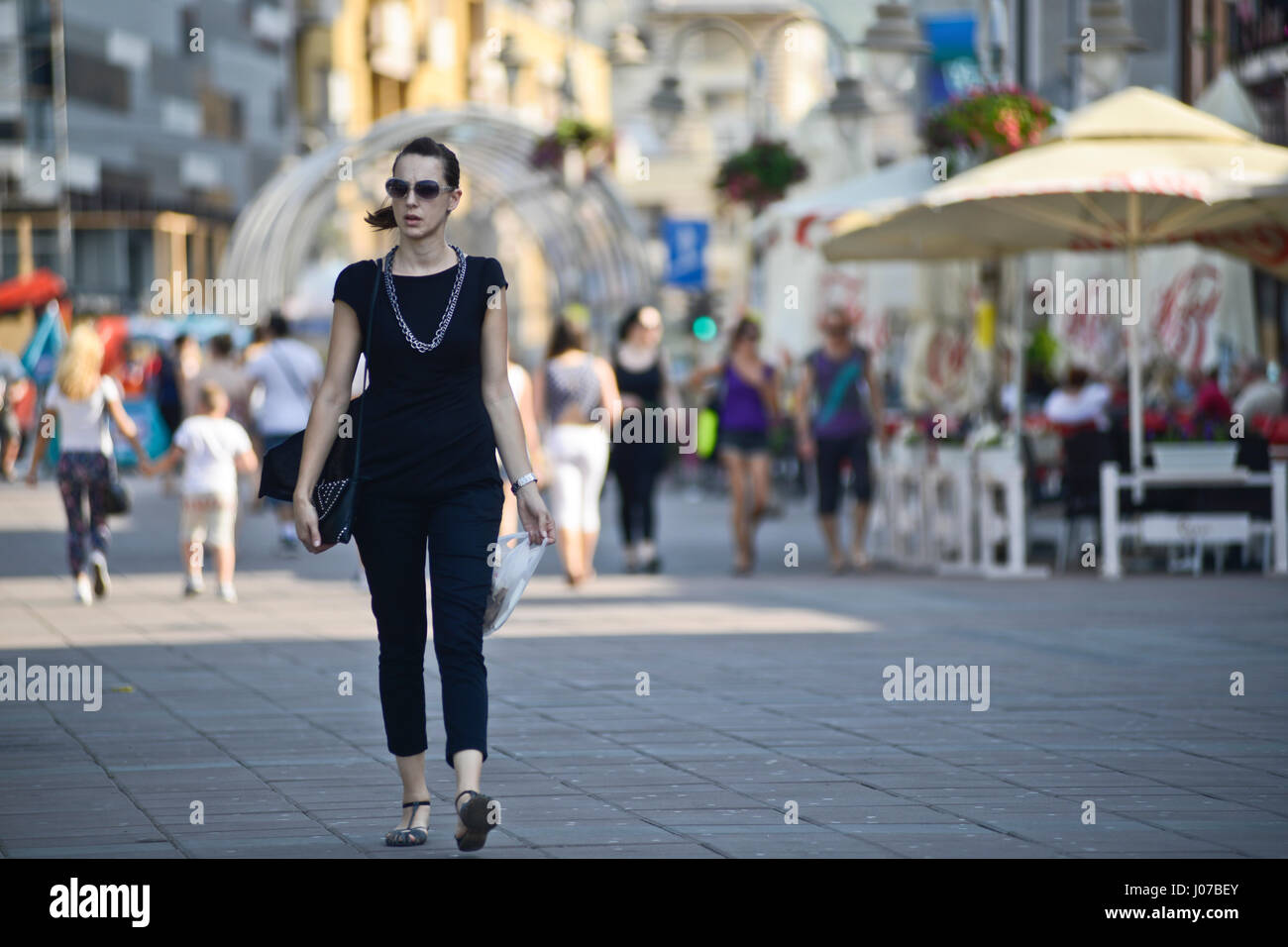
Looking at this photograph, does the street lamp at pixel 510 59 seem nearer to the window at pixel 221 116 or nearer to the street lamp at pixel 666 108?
the street lamp at pixel 666 108

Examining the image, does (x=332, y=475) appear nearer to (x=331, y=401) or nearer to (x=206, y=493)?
(x=331, y=401)

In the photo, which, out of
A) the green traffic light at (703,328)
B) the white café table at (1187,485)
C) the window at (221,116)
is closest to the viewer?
the white café table at (1187,485)

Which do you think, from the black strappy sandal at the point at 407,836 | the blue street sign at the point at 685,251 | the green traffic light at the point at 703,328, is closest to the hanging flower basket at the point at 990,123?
the black strappy sandal at the point at 407,836

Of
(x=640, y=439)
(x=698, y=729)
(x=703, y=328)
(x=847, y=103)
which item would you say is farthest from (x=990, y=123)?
(x=703, y=328)

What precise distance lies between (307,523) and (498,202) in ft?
110

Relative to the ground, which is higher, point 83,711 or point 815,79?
point 815,79

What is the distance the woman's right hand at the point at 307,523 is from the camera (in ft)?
21.6

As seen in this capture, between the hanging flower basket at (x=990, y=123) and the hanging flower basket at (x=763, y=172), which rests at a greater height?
the hanging flower basket at (x=763, y=172)

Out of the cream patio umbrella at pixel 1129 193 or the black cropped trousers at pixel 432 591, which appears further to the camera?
the cream patio umbrella at pixel 1129 193

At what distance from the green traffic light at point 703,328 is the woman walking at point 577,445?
2067 cm

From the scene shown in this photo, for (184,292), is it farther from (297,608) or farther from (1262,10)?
(297,608)

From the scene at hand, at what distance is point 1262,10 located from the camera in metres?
32.8

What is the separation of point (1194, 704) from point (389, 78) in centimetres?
5949
